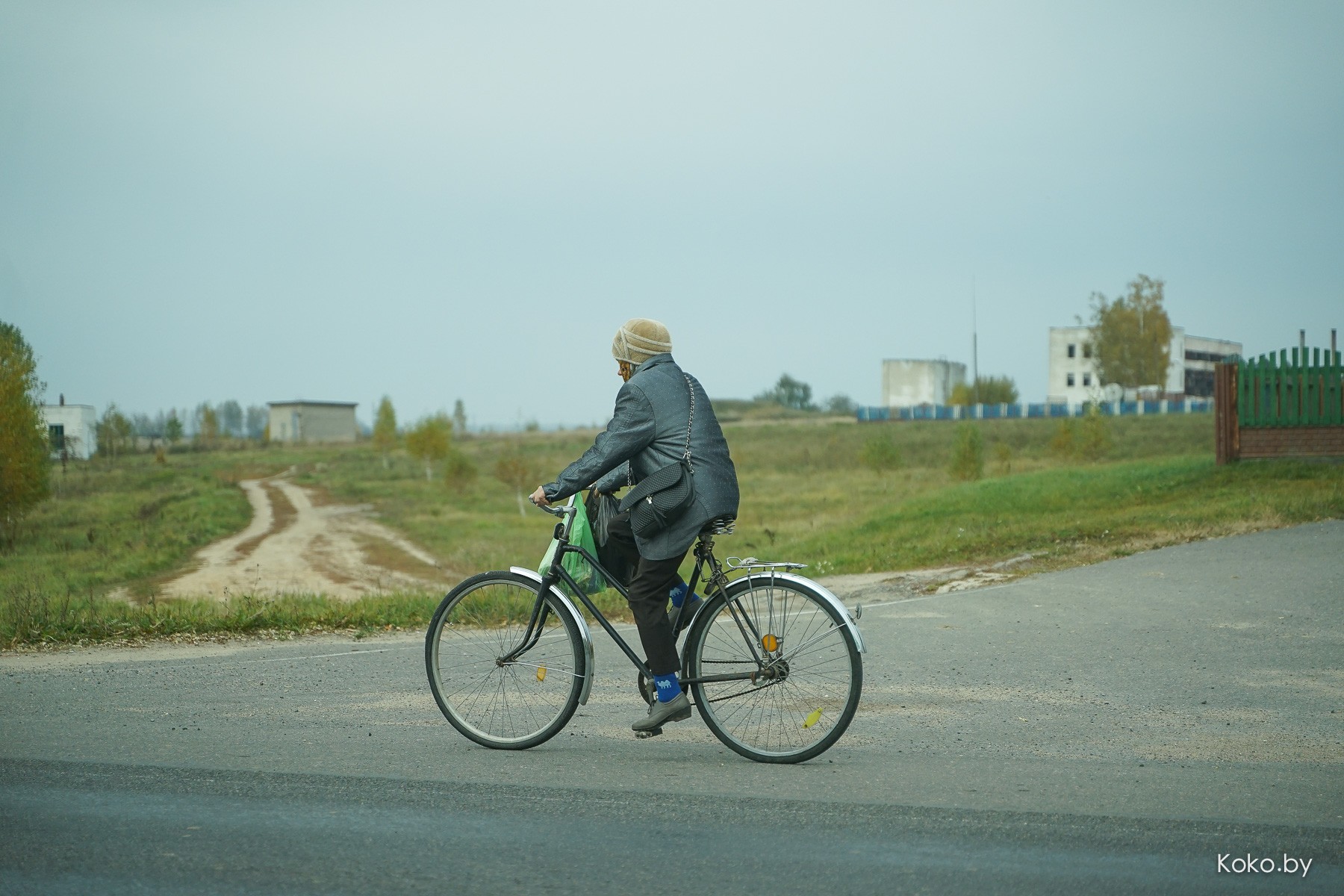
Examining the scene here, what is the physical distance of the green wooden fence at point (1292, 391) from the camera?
21.8 m

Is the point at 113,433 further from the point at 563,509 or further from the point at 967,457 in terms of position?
the point at 563,509

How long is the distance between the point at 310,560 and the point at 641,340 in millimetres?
30831

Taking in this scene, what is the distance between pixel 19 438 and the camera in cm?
4028

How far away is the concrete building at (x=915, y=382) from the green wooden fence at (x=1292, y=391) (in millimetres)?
112387

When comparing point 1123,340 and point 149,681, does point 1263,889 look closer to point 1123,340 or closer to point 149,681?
point 149,681

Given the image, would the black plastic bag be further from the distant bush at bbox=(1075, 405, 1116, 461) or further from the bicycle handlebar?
the distant bush at bbox=(1075, 405, 1116, 461)

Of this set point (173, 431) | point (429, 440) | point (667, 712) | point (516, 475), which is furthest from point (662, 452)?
point (173, 431)

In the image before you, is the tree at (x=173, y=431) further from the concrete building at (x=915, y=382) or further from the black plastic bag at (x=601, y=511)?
the black plastic bag at (x=601, y=511)

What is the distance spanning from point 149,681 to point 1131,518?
1450 centimetres

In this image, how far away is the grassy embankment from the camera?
12.1 m

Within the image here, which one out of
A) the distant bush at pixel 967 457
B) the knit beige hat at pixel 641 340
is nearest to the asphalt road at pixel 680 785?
the knit beige hat at pixel 641 340

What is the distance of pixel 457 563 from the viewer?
31953 mm

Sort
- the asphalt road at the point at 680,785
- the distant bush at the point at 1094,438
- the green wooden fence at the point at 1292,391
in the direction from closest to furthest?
the asphalt road at the point at 680,785, the green wooden fence at the point at 1292,391, the distant bush at the point at 1094,438

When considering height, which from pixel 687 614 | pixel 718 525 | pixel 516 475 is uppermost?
pixel 718 525
